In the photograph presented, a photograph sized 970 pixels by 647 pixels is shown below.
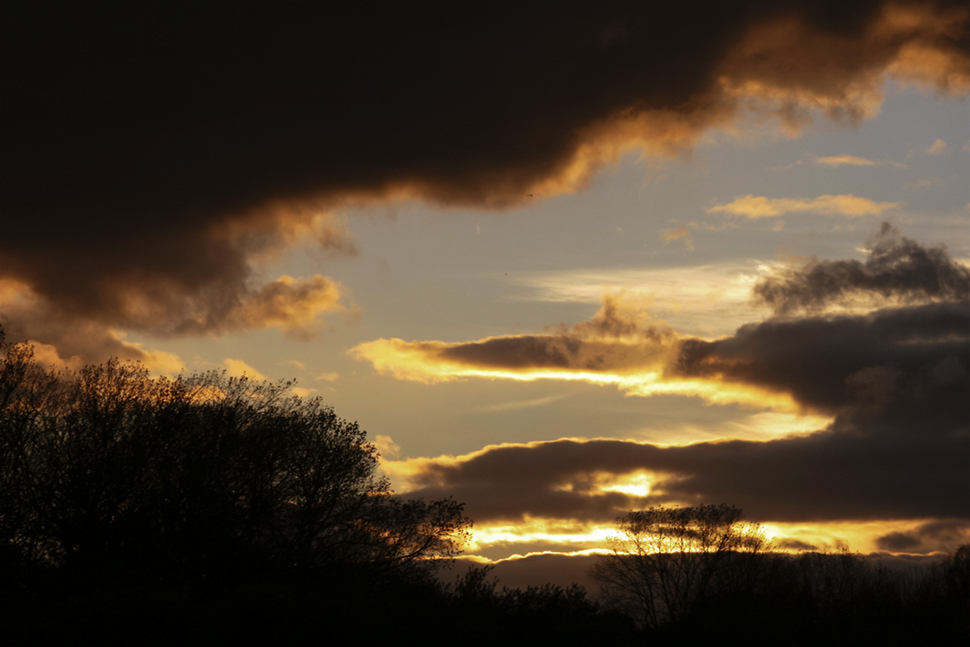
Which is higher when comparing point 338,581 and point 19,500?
point 19,500

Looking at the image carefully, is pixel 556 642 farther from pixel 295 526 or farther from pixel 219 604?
pixel 219 604

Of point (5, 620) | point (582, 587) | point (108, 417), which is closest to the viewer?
point (5, 620)

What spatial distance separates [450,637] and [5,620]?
72.1 feet

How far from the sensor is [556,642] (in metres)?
52.0

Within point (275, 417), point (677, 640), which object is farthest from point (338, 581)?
point (677, 640)

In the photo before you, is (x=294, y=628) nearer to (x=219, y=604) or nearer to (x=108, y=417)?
(x=219, y=604)

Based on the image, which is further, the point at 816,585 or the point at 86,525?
the point at 816,585

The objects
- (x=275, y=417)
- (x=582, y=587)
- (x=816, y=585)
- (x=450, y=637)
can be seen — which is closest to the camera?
(x=450, y=637)

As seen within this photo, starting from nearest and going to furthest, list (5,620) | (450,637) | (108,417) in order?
(5,620), (450,637), (108,417)

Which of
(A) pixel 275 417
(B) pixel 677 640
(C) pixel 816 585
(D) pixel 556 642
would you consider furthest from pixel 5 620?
(C) pixel 816 585

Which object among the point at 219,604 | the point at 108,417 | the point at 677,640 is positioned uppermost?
the point at 108,417

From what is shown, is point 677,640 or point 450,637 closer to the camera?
point 450,637

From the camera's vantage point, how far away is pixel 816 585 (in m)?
99.9

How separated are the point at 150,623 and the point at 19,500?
47.5ft
